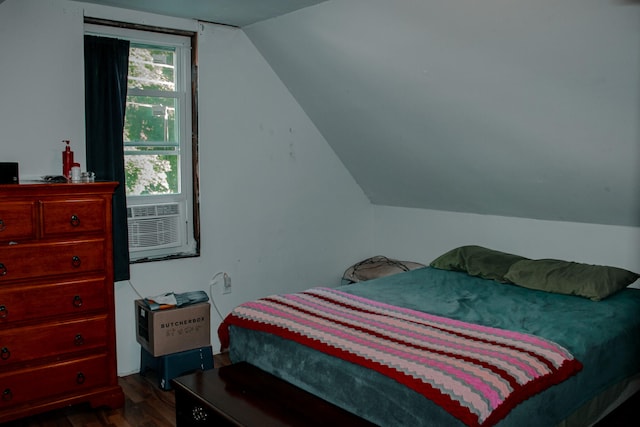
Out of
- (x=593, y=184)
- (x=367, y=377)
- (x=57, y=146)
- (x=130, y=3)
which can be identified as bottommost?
(x=367, y=377)

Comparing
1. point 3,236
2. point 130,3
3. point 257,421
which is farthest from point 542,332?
point 130,3

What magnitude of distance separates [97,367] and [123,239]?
0.83 meters

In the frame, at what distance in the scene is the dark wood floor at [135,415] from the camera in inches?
122

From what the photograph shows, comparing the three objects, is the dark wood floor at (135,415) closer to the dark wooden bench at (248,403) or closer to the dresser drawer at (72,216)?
the dark wooden bench at (248,403)

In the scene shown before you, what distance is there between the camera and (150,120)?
3.96 meters

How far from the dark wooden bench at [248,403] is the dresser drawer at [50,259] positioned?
0.90 meters

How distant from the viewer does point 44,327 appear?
10.1 ft

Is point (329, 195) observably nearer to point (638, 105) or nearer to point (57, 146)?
point (57, 146)

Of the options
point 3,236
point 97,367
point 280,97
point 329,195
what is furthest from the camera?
point 329,195

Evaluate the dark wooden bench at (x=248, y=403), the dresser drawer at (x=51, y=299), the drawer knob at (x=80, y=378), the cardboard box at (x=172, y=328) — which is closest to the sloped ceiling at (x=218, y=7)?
the dresser drawer at (x=51, y=299)

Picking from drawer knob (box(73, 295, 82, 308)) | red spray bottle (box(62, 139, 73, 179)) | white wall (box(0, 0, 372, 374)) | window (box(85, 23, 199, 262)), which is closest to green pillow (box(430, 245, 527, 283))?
white wall (box(0, 0, 372, 374))

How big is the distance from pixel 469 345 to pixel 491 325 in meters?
0.43

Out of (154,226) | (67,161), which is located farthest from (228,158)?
(67,161)

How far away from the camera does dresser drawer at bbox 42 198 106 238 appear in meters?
3.04
